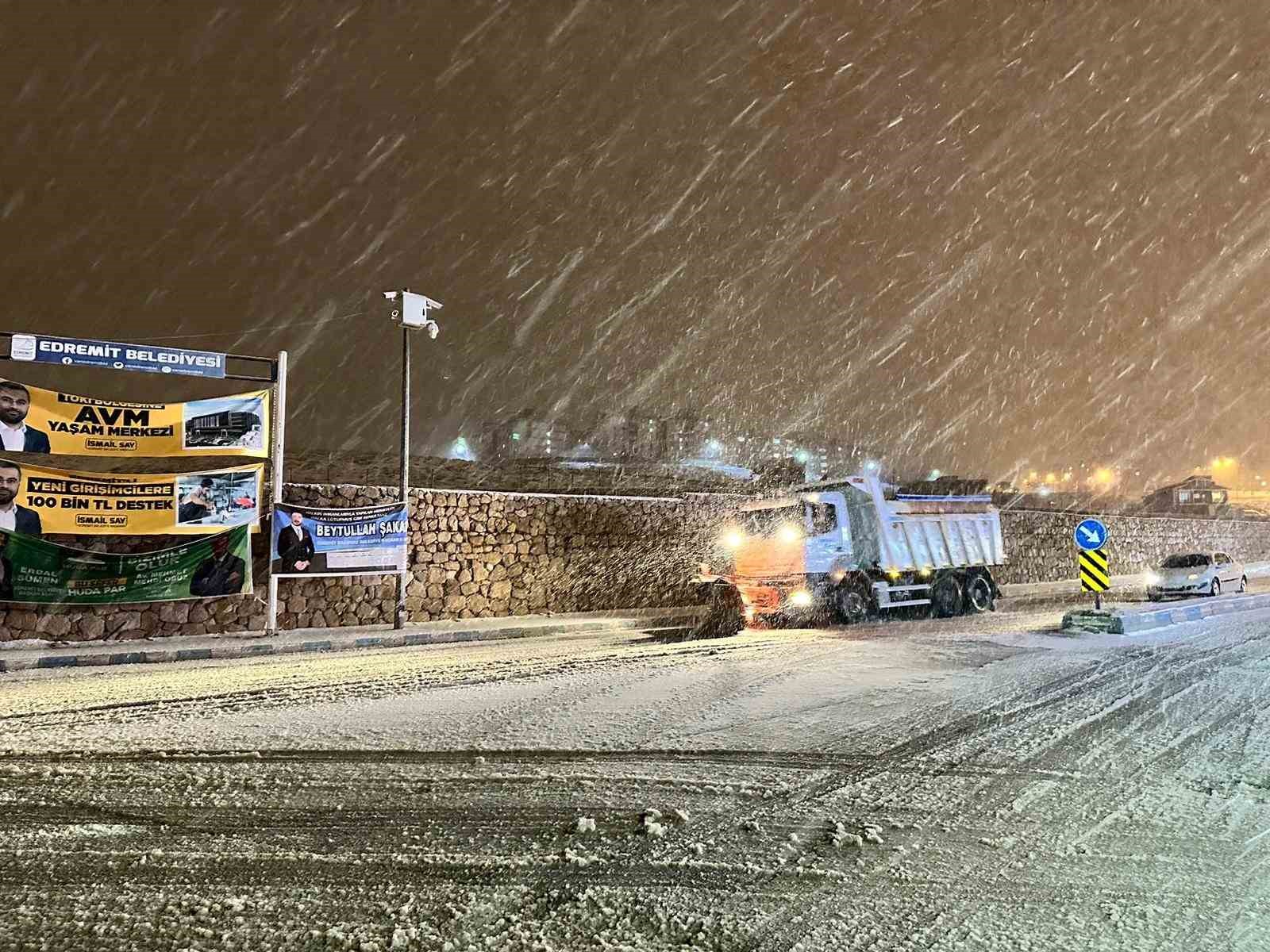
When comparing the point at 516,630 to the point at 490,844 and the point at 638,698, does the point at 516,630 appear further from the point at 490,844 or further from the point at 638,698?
the point at 490,844

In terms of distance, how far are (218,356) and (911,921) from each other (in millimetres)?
14215

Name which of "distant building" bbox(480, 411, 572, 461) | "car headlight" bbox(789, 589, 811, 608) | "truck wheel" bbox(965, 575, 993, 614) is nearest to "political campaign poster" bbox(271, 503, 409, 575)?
"car headlight" bbox(789, 589, 811, 608)

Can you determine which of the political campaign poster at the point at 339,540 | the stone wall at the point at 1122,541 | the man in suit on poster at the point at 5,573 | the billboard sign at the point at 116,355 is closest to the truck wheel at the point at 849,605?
the political campaign poster at the point at 339,540

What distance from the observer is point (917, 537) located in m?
17.5

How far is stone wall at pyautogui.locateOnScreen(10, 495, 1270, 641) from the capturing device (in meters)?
13.5

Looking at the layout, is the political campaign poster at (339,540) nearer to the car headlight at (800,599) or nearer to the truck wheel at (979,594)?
the car headlight at (800,599)

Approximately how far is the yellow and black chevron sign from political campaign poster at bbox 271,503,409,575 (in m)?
12.7

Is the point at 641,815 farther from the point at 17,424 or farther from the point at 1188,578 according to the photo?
the point at 1188,578

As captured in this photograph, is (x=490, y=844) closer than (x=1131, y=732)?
Yes

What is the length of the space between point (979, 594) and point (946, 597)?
4.21 feet

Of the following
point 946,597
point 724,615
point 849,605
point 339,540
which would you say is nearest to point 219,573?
point 339,540

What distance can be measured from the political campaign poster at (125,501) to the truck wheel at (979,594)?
14765 mm

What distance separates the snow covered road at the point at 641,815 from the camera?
342 cm

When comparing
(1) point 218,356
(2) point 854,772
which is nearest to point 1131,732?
(2) point 854,772
